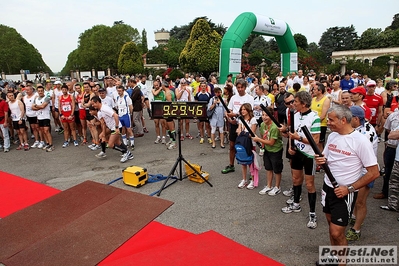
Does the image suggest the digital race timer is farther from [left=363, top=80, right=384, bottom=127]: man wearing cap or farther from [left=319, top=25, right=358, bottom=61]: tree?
[left=319, top=25, right=358, bottom=61]: tree

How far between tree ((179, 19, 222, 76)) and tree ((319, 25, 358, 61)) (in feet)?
173

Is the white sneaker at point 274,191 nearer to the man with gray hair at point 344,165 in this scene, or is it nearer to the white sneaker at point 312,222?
the white sneaker at point 312,222

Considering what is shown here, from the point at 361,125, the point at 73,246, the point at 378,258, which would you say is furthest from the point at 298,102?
the point at 73,246

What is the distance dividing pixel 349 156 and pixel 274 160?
7.29 ft

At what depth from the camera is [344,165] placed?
2.92 meters

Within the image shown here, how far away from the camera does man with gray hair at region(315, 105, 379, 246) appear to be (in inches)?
110

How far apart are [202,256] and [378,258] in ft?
7.31

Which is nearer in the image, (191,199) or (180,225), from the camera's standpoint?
(180,225)

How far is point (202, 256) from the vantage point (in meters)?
3.57

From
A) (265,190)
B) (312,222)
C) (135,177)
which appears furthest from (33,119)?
(312,222)

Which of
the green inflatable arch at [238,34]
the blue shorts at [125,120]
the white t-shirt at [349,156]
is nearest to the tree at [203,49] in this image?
the green inflatable arch at [238,34]

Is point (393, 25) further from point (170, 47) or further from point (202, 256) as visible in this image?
point (202, 256)

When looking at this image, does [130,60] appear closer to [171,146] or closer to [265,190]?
[171,146]

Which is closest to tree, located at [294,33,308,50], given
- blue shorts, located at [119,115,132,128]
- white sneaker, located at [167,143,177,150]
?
white sneaker, located at [167,143,177,150]
